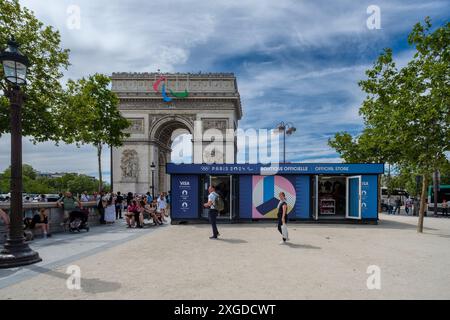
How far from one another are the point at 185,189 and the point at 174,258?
8342mm

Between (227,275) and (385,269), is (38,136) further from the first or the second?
(385,269)

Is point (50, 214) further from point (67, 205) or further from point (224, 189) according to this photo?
point (224, 189)

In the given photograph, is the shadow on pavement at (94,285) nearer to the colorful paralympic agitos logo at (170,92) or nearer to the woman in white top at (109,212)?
the woman in white top at (109,212)

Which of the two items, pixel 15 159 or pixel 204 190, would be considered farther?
pixel 204 190

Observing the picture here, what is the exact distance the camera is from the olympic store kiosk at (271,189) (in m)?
15.8

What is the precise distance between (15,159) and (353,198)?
593 inches

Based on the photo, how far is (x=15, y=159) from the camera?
7.53m

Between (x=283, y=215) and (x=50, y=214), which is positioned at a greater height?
(x=283, y=215)

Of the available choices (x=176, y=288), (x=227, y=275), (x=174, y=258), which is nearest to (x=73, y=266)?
(x=174, y=258)

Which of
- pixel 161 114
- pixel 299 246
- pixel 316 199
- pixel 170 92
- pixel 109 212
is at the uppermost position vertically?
pixel 170 92

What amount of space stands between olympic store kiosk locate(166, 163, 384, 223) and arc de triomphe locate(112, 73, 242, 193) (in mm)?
25155

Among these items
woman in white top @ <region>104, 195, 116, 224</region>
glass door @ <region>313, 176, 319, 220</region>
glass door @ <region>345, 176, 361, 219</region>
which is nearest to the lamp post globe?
woman in white top @ <region>104, 195, 116, 224</region>

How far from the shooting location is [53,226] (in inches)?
503

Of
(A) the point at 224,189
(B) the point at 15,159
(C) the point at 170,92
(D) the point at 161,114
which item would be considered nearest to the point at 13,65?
(B) the point at 15,159
